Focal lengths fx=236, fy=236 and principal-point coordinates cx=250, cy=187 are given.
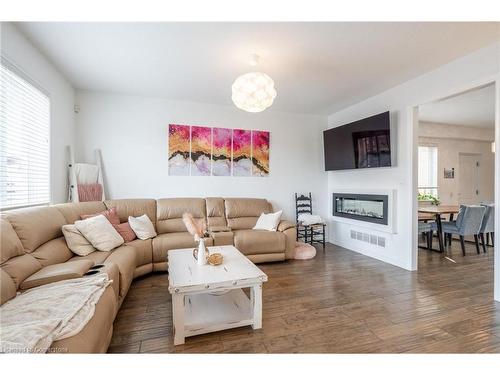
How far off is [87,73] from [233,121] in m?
2.21

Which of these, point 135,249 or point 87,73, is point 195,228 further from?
point 87,73

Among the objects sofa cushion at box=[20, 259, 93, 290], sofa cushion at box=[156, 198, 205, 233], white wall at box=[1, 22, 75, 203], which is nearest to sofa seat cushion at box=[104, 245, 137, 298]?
sofa cushion at box=[20, 259, 93, 290]

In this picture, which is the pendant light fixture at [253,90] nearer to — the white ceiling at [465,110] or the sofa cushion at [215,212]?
the sofa cushion at [215,212]

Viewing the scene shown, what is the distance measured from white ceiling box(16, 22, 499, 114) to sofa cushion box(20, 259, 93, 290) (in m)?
2.02

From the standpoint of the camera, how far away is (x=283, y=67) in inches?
110

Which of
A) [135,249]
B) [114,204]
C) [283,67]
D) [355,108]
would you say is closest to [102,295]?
[135,249]

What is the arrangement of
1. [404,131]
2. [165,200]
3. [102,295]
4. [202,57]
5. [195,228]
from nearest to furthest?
[102,295]
[195,228]
[202,57]
[404,131]
[165,200]

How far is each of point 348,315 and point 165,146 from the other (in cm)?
348

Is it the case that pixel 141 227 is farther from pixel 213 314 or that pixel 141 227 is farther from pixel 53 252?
pixel 213 314

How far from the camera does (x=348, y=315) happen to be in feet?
6.75

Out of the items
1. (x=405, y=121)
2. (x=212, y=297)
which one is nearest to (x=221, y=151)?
(x=212, y=297)

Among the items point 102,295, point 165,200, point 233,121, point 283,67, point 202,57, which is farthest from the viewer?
point 233,121

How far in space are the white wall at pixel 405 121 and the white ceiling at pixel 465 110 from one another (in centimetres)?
79

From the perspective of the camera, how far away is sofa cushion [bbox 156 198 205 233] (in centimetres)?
355
